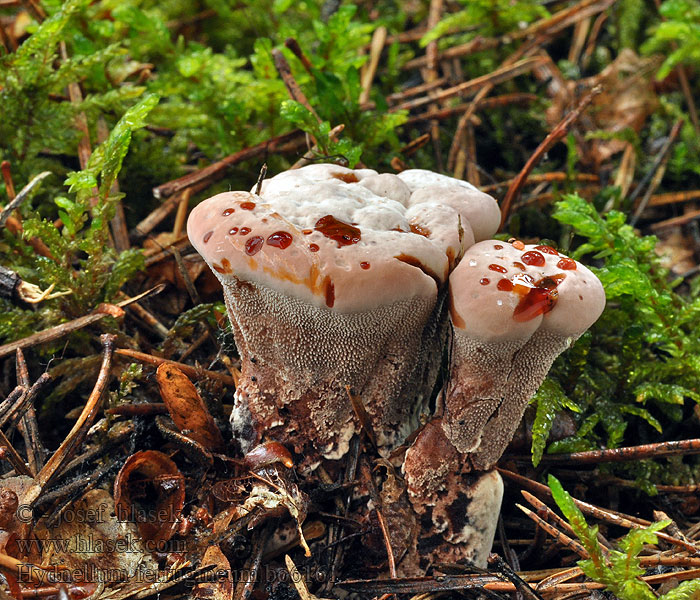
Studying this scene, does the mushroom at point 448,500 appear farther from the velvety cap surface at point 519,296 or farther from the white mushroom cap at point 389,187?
the white mushroom cap at point 389,187

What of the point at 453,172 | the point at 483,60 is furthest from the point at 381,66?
the point at 453,172

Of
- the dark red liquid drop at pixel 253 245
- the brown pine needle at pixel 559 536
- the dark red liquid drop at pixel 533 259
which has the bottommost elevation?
the brown pine needle at pixel 559 536

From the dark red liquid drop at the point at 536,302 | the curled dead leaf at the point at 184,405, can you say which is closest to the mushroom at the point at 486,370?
the dark red liquid drop at the point at 536,302

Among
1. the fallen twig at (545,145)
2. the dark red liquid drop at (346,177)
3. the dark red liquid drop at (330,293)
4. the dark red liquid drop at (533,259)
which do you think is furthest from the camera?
the fallen twig at (545,145)

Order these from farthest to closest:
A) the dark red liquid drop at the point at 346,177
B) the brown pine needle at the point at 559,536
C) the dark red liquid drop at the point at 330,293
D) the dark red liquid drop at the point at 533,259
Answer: the dark red liquid drop at the point at 346,177 < the brown pine needle at the point at 559,536 < the dark red liquid drop at the point at 533,259 < the dark red liquid drop at the point at 330,293

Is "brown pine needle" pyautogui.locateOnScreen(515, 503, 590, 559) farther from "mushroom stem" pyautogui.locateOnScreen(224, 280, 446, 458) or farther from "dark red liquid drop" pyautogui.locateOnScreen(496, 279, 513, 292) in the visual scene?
"dark red liquid drop" pyautogui.locateOnScreen(496, 279, 513, 292)

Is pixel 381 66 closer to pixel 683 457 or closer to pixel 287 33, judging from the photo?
pixel 287 33

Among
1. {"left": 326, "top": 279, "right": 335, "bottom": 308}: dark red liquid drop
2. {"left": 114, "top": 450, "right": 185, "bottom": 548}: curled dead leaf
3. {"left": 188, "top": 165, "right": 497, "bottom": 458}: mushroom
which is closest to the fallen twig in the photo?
{"left": 188, "top": 165, "right": 497, "bottom": 458}: mushroom

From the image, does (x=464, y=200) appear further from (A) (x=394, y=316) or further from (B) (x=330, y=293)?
Answer: (B) (x=330, y=293)

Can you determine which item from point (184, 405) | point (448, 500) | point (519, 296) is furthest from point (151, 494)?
point (519, 296)
